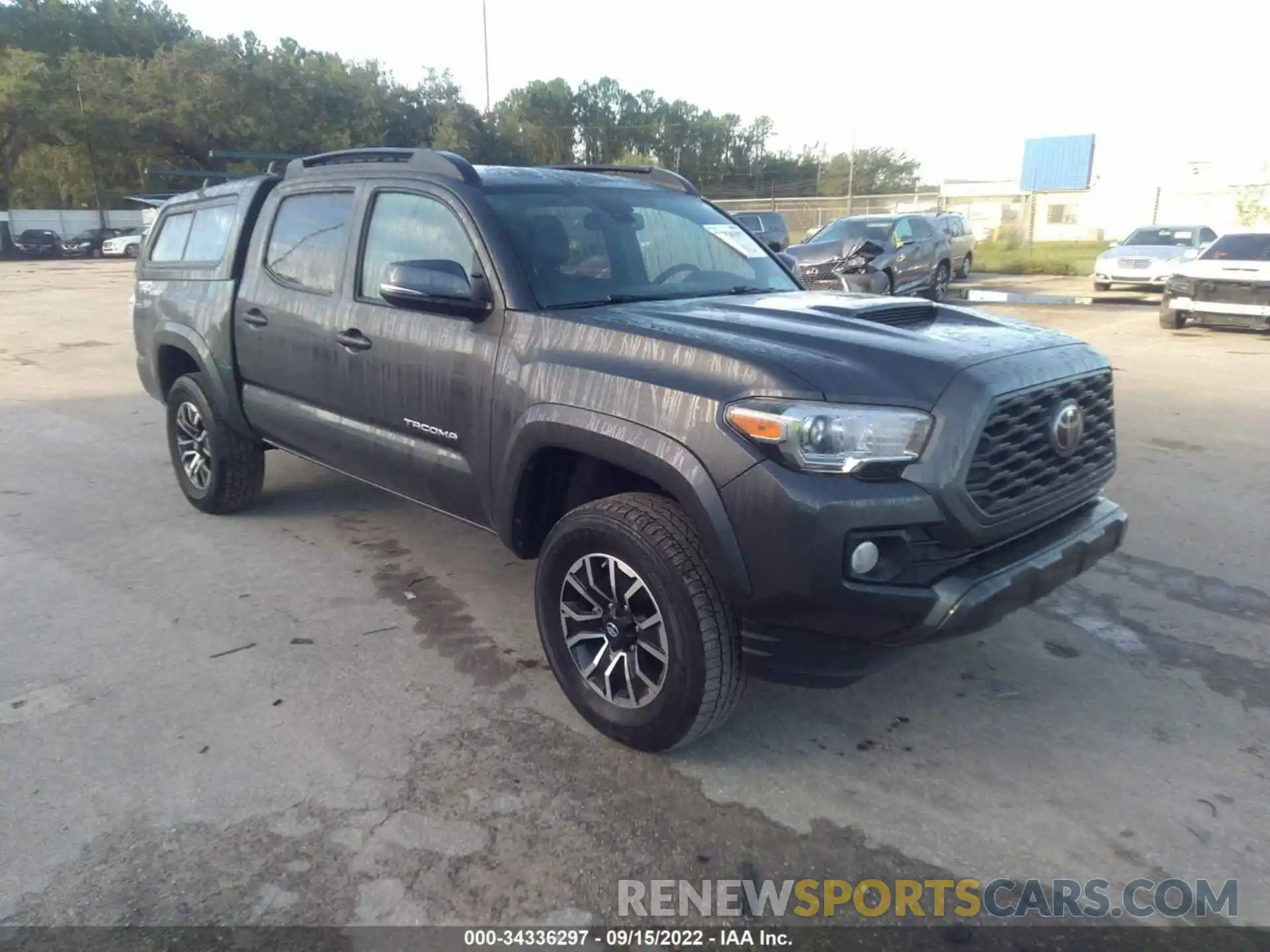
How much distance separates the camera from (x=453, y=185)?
12.4 feet

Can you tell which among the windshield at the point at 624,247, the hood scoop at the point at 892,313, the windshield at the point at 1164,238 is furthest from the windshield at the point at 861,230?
the hood scoop at the point at 892,313

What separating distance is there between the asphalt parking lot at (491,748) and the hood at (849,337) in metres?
1.28

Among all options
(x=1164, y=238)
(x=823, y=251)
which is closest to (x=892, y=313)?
(x=823, y=251)

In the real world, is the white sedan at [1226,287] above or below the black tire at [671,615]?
above

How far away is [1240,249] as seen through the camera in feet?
43.5

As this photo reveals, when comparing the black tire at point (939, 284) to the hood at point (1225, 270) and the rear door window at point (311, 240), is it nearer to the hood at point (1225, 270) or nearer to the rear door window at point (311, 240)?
the hood at point (1225, 270)

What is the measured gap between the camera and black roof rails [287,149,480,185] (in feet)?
12.5

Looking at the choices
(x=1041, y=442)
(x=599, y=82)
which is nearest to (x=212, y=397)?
(x=1041, y=442)

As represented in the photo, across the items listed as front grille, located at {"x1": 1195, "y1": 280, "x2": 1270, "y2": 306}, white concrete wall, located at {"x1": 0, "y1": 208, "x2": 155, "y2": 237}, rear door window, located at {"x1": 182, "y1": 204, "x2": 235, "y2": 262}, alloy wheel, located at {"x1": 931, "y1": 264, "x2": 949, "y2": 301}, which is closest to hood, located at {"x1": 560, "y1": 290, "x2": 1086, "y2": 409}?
rear door window, located at {"x1": 182, "y1": 204, "x2": 235, "y2": 262}

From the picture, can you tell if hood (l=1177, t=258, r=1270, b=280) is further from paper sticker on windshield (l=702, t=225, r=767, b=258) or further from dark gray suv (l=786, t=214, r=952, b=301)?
paper sticker on windshield (l=702, t=225, r=767, b=258)

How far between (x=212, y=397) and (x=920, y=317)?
3.83 m

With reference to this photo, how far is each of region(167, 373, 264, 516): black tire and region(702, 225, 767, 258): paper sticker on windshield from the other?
2839 millimetres

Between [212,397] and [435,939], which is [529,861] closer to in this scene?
[435,939]

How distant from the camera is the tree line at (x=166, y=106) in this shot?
147 feet
